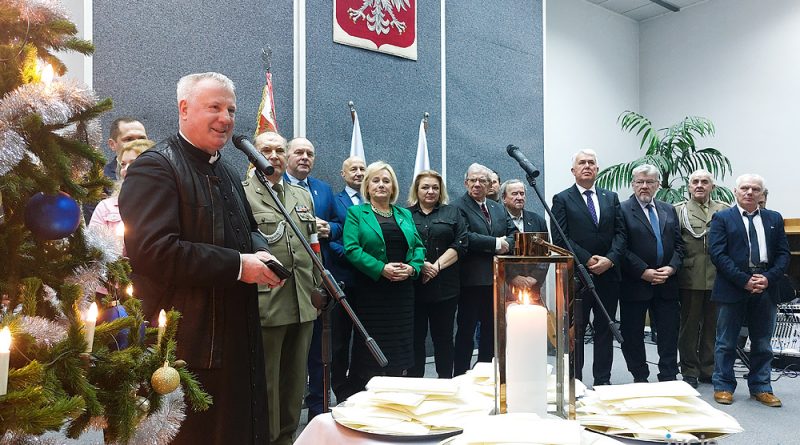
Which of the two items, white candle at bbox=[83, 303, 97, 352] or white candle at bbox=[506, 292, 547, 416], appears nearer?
white candle at bbox=[506, 292, 547, 416]

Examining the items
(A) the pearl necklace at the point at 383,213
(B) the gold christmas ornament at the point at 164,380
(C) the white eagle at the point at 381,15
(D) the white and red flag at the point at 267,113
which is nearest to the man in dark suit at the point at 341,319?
(A) the pearl necklace at the point at 383,213

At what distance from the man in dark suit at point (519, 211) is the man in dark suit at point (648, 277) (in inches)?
20.9

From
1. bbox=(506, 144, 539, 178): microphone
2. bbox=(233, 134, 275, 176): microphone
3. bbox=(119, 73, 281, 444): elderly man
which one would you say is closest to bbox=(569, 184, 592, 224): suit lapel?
bbox=(506, 144, 539, 178): microphone

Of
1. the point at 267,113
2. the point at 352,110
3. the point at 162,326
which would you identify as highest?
the point at 352,110

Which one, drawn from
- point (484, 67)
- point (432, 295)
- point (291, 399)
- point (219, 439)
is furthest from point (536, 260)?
point (484, 67)

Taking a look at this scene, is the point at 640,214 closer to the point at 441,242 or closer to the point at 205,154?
the point at 441,242

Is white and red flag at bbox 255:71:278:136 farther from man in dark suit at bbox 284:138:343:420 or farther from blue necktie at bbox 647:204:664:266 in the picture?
blue necktie at bbox 647:204:664:266

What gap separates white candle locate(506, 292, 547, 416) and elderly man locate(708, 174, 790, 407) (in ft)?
9.79

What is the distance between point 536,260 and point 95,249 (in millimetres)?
793

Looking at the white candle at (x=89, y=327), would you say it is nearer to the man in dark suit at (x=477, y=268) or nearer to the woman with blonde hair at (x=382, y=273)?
the woman with blonde hair at (x=382, y=273)

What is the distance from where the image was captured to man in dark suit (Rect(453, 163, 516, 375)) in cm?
333

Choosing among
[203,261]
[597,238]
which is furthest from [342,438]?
[597,238]

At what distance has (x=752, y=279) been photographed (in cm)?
321

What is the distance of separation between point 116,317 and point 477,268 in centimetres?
245
